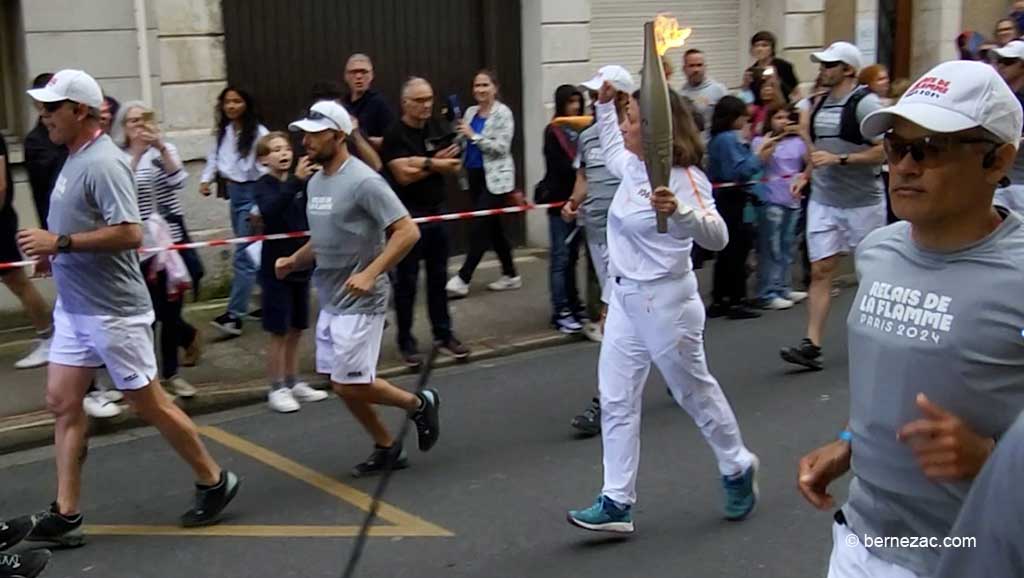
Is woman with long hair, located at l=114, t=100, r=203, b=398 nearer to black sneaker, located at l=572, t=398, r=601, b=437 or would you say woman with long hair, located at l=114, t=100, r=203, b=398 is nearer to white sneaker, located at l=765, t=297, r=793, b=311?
black sneaker, located at l=572, t=398, r=601, b=437

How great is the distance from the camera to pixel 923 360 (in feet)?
8.99

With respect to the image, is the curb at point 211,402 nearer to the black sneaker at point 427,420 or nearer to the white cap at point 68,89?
Answer: the black sneaker at point 427,420

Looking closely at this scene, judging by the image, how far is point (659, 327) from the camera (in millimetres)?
5418

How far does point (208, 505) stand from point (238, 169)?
4167 mm

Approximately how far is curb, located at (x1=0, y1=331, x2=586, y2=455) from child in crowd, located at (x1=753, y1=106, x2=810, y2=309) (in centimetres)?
181

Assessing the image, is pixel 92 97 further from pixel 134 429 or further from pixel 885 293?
pixel 885 293

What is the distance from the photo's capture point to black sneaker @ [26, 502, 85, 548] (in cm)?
558

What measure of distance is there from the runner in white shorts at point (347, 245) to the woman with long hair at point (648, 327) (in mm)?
1109

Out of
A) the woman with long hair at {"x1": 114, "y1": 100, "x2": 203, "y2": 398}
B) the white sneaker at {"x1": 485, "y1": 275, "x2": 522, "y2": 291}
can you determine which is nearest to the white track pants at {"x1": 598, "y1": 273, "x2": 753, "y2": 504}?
the woman with long hair at {"x1": 114, "y1": 100, "x2": 203, "y2": 398}

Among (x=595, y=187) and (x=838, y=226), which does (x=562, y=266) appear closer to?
(x=595, y=187)

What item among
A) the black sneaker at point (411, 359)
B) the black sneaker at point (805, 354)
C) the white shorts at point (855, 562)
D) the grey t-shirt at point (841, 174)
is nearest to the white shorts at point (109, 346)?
the black sneaker at point (411, 359)

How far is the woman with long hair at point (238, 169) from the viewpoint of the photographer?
9414 millimetres

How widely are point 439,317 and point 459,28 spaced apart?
4.25 m

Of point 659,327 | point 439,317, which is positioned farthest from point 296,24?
point 659,327
